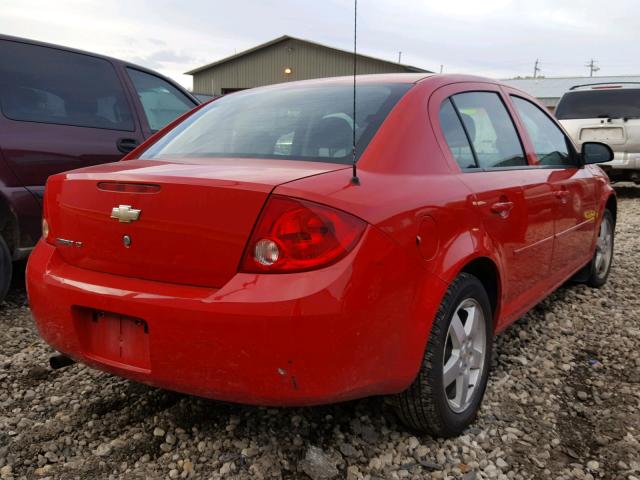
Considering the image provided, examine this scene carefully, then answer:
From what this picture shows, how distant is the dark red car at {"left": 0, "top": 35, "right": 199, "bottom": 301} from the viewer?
3.53 m

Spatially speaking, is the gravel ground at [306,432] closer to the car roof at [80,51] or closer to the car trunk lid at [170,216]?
the car trunk lid at [170,216]

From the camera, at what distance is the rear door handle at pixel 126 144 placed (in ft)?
12.7

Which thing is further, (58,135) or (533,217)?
(58,135)

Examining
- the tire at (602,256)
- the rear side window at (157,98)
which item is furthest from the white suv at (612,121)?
the rear side window at (157,98)

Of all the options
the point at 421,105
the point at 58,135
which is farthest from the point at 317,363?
the point at 58,135

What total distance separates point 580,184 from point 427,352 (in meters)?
2.14

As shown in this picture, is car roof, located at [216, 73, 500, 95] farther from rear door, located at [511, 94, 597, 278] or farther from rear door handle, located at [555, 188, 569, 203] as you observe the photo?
rear door handle, located at [555, 188, 569, 203]

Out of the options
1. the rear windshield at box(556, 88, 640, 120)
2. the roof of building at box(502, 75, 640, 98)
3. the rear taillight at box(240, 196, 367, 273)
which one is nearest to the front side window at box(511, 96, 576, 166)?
the rear taillight at box(240, 196, 367, 273)

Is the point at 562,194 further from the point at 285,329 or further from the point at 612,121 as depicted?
the point at 612,121

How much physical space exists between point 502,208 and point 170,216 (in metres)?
1.47

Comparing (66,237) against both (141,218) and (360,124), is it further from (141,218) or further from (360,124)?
(360,124)

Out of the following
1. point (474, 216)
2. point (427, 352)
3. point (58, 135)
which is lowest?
point (427, 352)

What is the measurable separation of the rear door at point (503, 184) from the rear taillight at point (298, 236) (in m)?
0.81

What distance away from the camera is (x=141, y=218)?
6.18 feet
